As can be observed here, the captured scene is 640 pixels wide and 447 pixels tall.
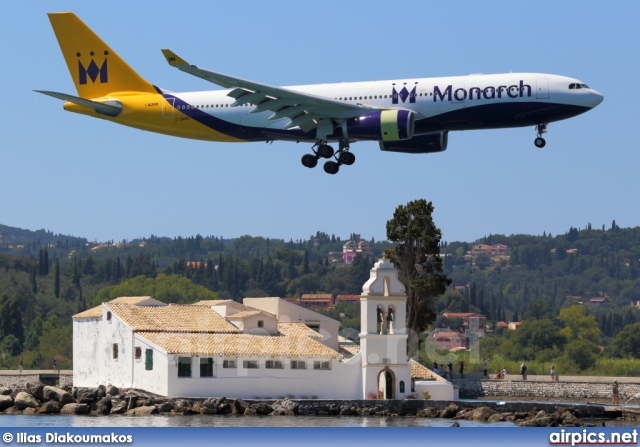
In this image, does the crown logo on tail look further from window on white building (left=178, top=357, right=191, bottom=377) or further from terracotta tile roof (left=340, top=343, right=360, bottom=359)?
terracotta tile roof (left=340, top=343, right=360, bottom=359)

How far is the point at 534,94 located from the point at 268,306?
3310 centimetres

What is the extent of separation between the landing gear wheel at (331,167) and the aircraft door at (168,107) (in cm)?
854

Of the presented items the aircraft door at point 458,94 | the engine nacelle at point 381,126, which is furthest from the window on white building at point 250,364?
the aircraft door at point 458,94

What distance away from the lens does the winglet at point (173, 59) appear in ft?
201

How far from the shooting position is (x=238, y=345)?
8006cm

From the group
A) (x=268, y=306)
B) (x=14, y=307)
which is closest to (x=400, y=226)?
(x=268, y=306)

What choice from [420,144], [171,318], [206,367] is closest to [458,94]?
[420,144]

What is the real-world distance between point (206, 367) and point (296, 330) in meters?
10.3

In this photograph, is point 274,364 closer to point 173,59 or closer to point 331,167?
point 331,167

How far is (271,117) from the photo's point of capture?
69.4 m

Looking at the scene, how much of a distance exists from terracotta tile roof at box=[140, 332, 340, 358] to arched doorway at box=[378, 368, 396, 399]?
288cm

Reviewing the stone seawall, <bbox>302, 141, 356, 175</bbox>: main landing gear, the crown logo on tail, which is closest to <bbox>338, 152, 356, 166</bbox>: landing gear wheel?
Result: <bbox>302, 141, 356, 175</bbox>: main landing gear

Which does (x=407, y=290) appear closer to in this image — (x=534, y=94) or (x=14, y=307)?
(x=534, y=94)

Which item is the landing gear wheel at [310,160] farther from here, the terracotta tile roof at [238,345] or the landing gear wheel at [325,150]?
the terracotta tile roof at [238,345]
